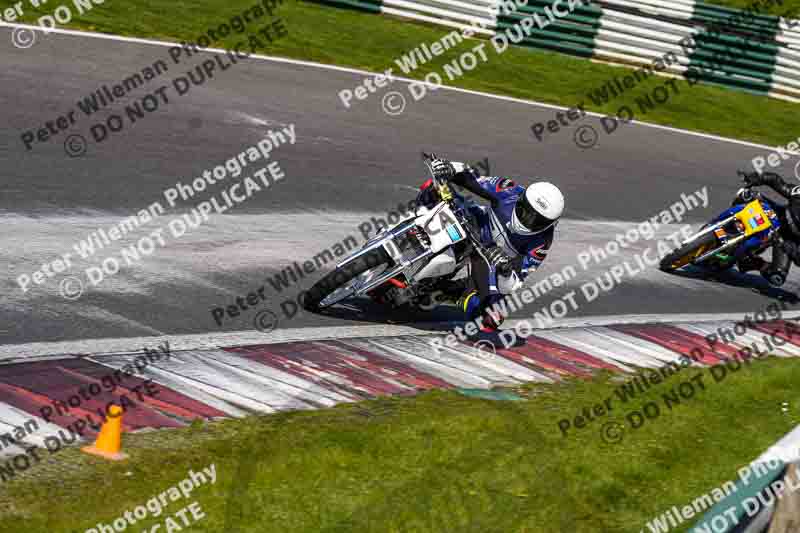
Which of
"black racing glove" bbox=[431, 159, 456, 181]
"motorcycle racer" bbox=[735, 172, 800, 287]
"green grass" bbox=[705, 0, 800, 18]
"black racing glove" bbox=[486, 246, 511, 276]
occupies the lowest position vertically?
"motorcycle racer" bbox=[735, 172, 800, 287]

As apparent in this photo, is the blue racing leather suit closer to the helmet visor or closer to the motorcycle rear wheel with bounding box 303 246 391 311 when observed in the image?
the helmet visor

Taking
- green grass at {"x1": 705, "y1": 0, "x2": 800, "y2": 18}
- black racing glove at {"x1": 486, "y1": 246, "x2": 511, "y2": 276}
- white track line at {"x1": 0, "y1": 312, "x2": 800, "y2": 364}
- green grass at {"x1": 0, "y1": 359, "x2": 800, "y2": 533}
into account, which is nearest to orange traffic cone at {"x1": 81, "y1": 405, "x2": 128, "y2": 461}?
green grass at {"x1": 0, "y1": 359, "x2": 800, "y2": 533}

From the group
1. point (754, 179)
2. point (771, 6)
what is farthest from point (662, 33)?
point (754, 179)

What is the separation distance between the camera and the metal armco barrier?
22078 mm

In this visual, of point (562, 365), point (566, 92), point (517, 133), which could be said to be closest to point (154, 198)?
point (562, 365)

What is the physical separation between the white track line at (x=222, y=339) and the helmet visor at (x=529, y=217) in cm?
135

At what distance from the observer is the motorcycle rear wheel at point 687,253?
1285 cm

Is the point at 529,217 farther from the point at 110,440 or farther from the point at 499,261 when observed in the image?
the point at 110,440

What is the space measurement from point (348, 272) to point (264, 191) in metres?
3.68

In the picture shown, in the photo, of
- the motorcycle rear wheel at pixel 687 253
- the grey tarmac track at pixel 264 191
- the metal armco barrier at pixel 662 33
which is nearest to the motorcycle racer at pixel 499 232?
the grey tarmac track at pixel 264 191

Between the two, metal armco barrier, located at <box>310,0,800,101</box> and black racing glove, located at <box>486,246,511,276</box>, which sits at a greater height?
metal armco barrier, located at <box>310,0,800,101</box>

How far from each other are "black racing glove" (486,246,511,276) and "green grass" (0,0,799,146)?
28.1ft

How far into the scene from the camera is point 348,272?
905 cm

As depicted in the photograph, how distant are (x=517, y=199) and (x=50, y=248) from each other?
4257 millimetres
